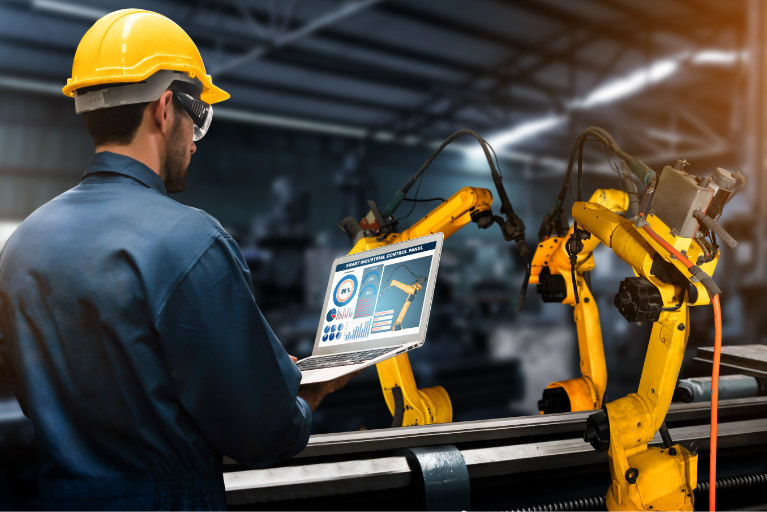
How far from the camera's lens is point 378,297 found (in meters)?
1.33

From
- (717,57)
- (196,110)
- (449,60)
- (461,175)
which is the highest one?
(717,57)

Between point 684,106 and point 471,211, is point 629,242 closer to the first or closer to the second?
point 471,211

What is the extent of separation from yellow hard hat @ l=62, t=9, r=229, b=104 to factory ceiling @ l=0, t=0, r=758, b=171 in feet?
16.9

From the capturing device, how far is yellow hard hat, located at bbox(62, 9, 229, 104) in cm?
92

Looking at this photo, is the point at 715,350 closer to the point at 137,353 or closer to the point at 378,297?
the point at 378,297

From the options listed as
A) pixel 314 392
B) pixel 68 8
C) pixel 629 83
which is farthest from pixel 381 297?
pixel 629 83

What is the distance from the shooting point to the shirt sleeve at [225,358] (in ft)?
2.65

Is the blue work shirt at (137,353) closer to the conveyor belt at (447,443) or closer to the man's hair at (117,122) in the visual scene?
the man's hair at (117,122)

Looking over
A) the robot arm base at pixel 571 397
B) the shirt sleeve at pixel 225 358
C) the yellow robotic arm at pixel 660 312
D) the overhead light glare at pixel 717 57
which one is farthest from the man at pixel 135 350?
the overhead light glare at pixel 717 57

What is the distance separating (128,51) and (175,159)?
184 millimetres

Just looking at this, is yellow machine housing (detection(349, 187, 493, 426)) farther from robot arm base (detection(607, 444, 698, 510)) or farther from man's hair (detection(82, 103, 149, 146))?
man's hair (detection(82, 103, 149, 146))

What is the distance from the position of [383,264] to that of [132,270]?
0.68m

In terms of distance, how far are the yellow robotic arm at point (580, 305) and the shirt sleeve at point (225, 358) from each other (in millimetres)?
1141

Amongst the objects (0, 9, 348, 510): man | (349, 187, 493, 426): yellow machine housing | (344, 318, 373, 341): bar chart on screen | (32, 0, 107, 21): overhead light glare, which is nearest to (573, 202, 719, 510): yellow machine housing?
(349, 187, 493, 426): yellow machine housing
